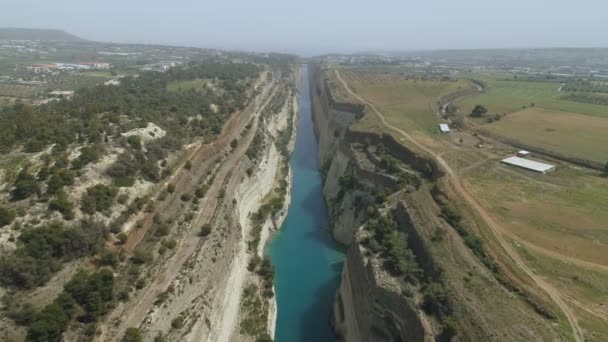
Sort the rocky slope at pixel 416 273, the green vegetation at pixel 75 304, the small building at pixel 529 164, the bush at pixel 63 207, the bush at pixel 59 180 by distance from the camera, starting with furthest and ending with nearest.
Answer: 1. the small building at pixel 529 164
2. the bush at pixel 59 180
3. the bush at pixel 63 207
4. the rocky slope at pixel 416 273
5. the green vegetation at pixel 75 304

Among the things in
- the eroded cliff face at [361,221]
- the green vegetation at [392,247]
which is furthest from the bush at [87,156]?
the green vegetation at [392,247]

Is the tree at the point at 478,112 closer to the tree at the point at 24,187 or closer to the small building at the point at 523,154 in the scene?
the small building at the point at 523,154

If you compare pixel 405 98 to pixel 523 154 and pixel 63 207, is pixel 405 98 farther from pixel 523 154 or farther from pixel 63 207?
pixel 63 207

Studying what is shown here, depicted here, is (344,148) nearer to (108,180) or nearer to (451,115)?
(451,115)

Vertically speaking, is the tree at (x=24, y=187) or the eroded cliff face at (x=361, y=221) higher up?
the tree at (x=24, y=187)

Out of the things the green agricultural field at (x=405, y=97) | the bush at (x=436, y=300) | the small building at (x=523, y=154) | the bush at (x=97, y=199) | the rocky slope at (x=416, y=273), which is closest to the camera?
the rocky slope at (x=416, y=273)

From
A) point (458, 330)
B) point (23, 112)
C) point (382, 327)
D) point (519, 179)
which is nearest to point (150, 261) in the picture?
point (382, 327)

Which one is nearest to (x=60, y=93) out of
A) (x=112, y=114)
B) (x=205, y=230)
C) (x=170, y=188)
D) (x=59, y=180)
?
(x=112, y=114)
